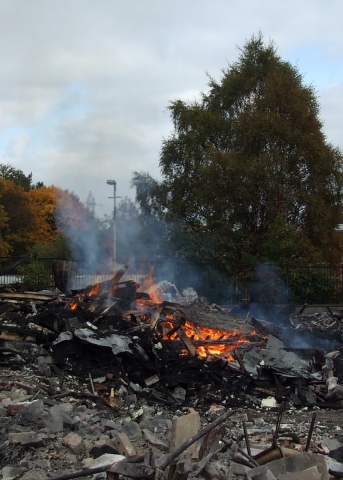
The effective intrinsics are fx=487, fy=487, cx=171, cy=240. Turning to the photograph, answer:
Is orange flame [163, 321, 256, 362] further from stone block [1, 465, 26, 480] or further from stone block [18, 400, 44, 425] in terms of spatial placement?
stone block [1, 465, 26, 480]

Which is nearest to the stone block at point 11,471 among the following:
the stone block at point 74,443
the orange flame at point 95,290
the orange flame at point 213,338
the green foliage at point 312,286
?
the stone block at point 74,443

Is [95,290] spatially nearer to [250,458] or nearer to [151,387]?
[151,387]

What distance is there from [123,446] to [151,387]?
3.25 metres

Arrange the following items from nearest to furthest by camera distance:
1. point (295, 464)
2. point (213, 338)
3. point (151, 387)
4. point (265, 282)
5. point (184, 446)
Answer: point (184, 446) < point (295, 464) < point (151, 387) < point (213, 338) < point (265, 282)

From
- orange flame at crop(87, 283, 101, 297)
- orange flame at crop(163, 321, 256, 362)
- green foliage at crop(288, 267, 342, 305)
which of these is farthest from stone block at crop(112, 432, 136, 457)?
green foliage at crop(288, 267, 342, 305)

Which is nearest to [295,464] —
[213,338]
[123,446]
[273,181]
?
[123,446]

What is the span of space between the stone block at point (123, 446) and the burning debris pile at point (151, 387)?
0.5 inches

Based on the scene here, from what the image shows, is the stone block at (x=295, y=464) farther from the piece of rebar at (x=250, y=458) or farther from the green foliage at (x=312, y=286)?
the green foliage at (x=312, y=286)

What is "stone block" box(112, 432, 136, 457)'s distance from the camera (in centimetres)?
505

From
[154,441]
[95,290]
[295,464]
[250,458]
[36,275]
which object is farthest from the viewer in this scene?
[36,275]

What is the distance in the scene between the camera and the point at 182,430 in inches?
210

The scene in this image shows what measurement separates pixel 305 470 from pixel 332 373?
477 centimetres

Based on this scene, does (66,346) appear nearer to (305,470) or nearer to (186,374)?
(186,374)

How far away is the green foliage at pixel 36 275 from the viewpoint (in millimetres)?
18000
